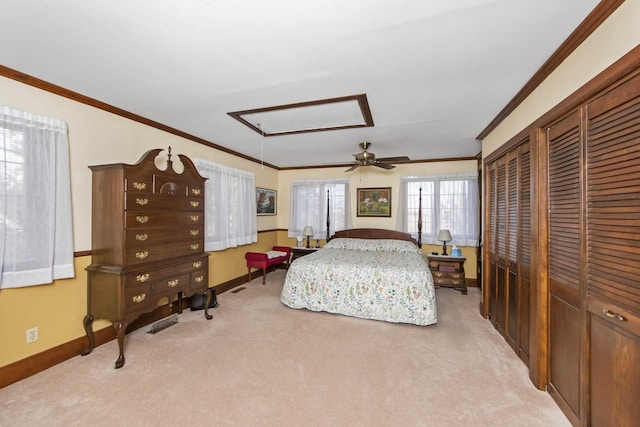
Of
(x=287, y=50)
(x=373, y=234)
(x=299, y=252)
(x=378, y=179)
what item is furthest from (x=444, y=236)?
(x=287, y=50)

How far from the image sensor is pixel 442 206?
532cm

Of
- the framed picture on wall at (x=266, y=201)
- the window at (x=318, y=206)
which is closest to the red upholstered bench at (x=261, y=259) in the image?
the framed picture on wall at (x=266, y=201)

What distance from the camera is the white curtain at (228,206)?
4.21 meters

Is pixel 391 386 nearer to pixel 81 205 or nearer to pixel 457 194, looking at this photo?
pixel 81 205

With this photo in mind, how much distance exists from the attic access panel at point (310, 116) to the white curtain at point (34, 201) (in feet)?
5.49

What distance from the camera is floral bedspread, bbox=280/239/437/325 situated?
336 centimetres

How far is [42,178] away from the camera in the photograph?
2.35m

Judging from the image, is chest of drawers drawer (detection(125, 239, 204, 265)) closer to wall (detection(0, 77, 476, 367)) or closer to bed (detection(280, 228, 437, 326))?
wall (detection(0, 77, 476, 367))

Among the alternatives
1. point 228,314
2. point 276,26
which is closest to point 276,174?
point 228,314

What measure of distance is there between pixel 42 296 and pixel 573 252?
4.19m

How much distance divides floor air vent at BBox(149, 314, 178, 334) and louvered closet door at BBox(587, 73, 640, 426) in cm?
382

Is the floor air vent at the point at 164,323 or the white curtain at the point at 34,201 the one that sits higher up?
the white curtain at the point at 34,201

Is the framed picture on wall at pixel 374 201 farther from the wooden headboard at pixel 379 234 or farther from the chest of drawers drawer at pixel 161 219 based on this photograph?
the chest of drawers drawer at pixel 161 219

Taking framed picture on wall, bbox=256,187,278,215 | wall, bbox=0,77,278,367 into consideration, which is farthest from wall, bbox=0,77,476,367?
framed picture on wall, bbox=256,187,278,215
